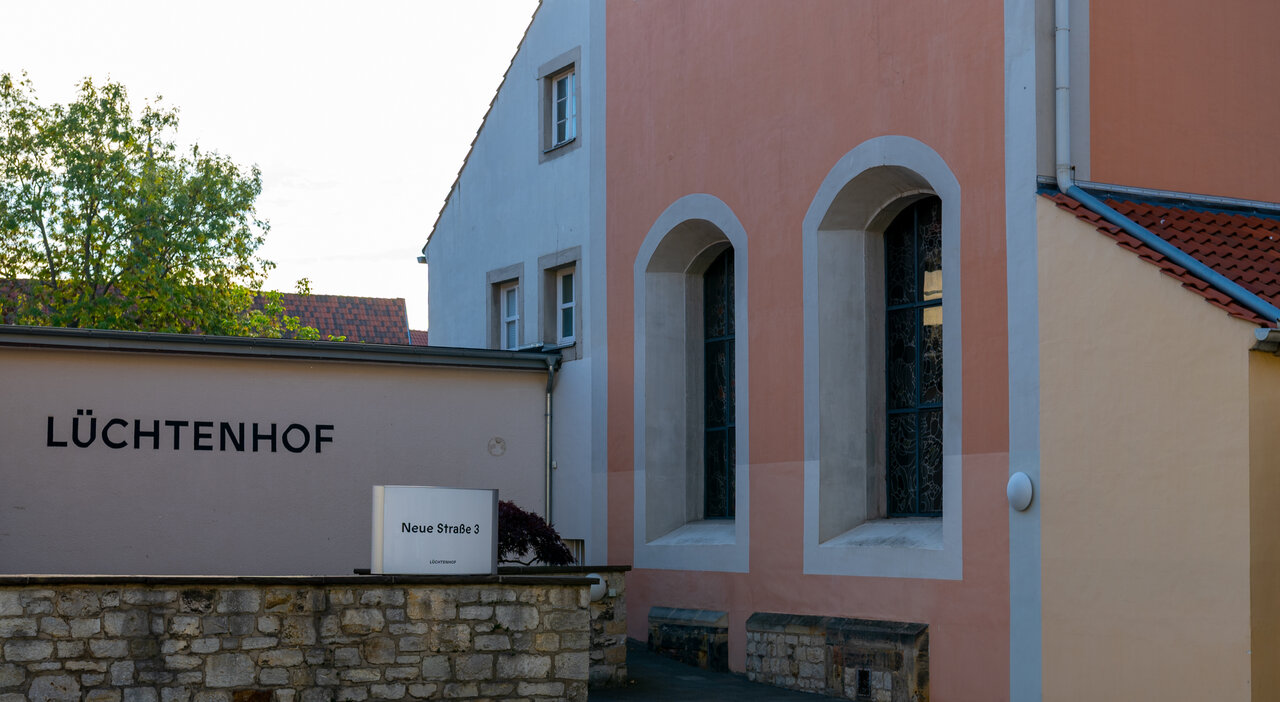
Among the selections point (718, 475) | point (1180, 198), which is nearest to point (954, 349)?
point (1180, 198)

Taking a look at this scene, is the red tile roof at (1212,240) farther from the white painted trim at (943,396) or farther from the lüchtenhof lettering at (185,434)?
the lüchtenhof lettering at (185,434)

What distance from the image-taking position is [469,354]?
18.4 metres

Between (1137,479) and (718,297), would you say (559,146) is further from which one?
(1137,479)

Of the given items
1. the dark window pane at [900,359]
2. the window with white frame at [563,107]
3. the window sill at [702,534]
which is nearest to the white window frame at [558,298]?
the window with white frame at [563,107]

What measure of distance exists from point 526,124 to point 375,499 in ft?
36.4

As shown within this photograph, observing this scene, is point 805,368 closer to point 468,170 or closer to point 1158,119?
point 1158,119

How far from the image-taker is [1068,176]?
12586mm

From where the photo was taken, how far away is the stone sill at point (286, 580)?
1038cm

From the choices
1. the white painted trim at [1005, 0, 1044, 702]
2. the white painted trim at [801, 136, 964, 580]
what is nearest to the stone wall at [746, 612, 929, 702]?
the white painted trim at [801, 136, 964, 580]

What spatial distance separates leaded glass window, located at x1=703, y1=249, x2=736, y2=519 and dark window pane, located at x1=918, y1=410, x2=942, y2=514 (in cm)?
334

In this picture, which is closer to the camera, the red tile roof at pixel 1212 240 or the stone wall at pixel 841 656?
the red tile roof at pixel 1212 240

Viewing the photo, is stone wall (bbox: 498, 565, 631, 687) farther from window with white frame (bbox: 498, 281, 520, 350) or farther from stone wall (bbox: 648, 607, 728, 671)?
window with white frame (bbox: 498, 281, 520, 350)

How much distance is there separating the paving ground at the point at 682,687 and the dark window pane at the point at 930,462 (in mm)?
2050

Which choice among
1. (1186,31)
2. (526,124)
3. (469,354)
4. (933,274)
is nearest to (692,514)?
(469,354)
